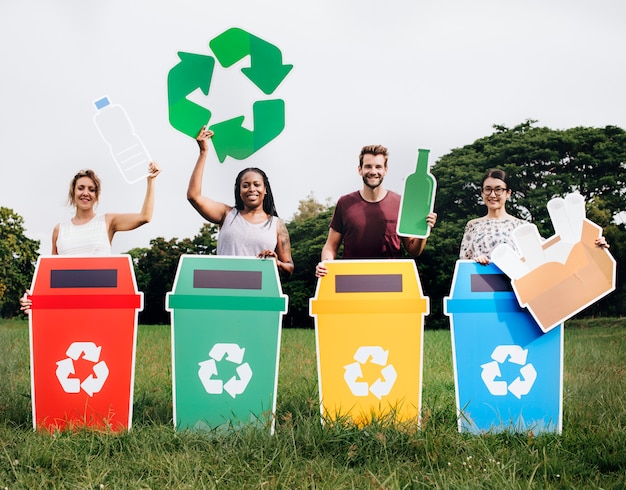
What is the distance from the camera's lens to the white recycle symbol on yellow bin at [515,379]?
149 inches

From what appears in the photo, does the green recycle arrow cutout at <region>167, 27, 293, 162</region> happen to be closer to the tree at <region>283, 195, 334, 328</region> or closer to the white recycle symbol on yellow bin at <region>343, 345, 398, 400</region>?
the white recycle symbol on yellow bin at <region>343, 345, 398, 400</region>

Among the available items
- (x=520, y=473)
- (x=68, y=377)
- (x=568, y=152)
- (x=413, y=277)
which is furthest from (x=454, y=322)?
(x=568, y=152)

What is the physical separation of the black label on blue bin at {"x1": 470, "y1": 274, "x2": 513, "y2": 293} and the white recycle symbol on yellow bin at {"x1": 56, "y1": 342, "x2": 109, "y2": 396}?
220cm

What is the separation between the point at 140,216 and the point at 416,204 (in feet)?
5.41

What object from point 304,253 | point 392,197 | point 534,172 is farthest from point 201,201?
point 534,172

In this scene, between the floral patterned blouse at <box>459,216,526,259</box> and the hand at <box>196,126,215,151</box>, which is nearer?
the floral patterned blouse at <box>459,216,526,259</box>

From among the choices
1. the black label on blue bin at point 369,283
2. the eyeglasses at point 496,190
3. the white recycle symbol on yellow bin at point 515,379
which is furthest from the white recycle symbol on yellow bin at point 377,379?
the eyeglasses at point 496,190

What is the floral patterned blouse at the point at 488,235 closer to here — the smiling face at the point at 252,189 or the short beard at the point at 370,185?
the short beard at the point at 370,185

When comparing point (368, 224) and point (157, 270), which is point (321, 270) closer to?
point (368, 224)

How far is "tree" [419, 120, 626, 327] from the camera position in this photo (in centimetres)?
1489

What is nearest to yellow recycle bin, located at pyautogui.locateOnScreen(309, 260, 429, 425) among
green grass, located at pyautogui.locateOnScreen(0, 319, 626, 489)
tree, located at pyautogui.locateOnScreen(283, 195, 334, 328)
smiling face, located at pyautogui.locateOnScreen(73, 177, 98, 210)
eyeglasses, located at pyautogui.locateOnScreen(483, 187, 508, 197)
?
green grass, located at pyautogui.locateOnScreen(0, 319, 626, 489)

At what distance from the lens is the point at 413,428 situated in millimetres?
3574

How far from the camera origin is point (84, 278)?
3.78 meters

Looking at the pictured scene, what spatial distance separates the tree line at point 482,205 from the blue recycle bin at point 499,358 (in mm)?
8614
